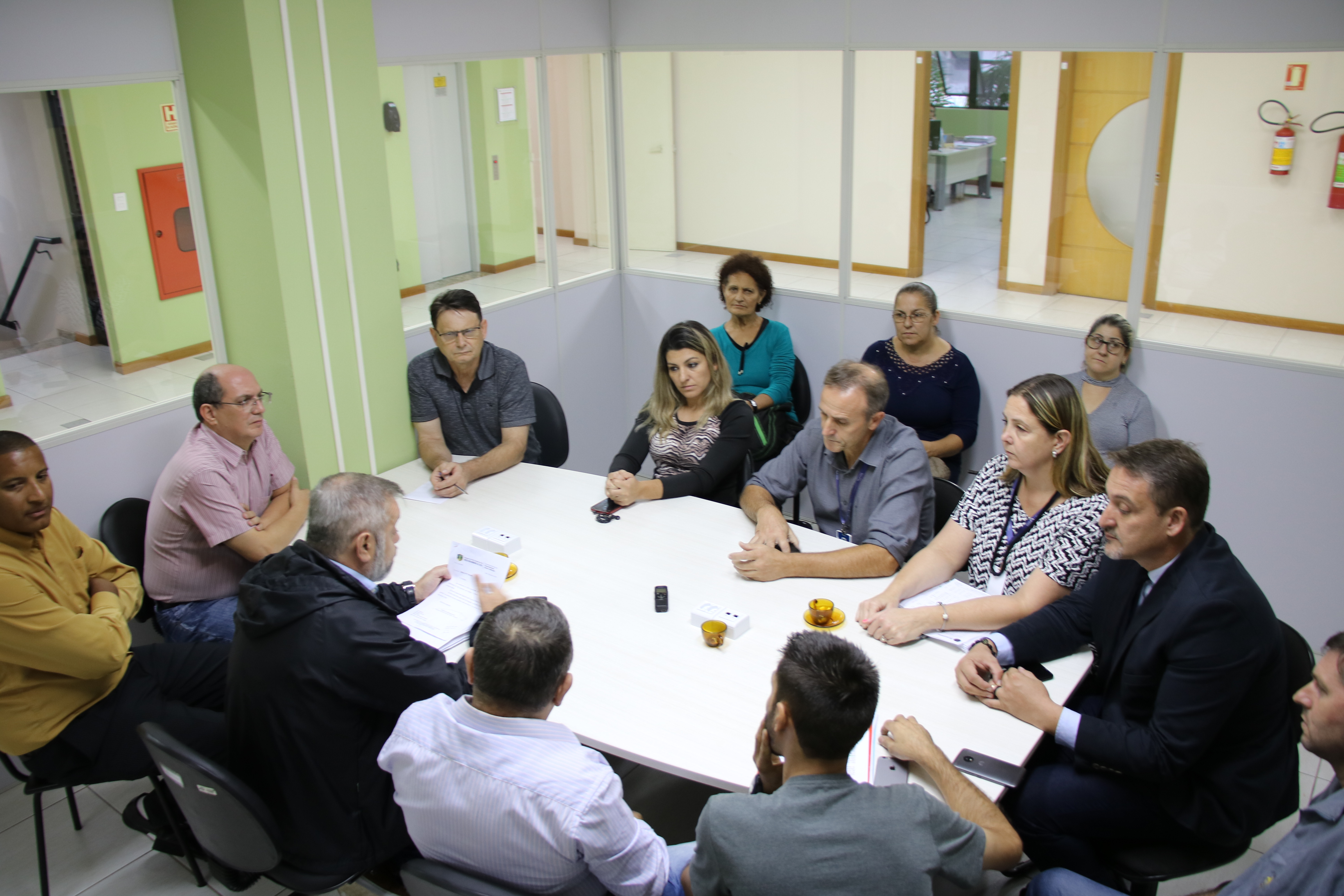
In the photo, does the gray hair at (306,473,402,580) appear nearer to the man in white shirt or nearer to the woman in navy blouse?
the man in white shirt

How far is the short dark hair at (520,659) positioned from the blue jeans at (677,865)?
18.9 inches

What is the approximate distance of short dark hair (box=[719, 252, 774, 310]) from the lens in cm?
513

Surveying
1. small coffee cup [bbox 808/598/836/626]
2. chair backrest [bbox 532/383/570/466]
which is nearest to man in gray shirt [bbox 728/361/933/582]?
small coffee cup [bbox 808/598/836/626]

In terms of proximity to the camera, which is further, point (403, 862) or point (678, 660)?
point (678, 660)

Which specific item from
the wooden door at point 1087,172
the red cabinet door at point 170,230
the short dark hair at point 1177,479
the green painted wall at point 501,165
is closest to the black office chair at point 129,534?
the red cabinet door at point 170,230

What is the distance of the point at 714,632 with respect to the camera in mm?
2830

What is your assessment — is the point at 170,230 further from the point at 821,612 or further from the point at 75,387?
the point at 821,612

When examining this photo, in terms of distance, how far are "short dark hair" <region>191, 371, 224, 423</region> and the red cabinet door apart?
662 mm

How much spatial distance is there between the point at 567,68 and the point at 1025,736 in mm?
4240

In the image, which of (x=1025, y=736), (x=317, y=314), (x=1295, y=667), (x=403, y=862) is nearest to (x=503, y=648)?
(x=403, y=862)

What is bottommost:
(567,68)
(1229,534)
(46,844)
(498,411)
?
(46,844)

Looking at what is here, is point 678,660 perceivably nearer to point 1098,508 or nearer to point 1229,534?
point 1098,508

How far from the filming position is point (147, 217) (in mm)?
3770

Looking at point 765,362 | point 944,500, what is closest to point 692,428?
point 944,500
